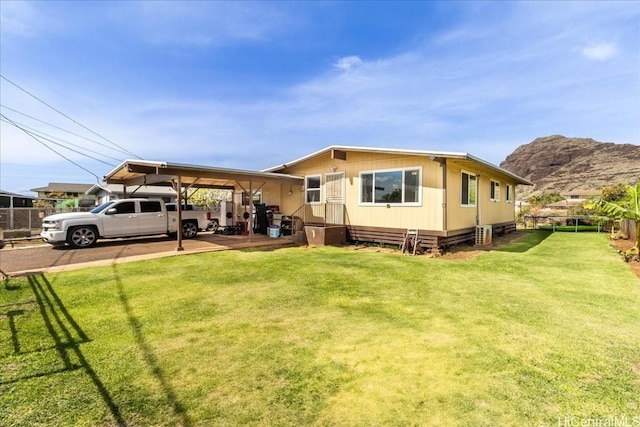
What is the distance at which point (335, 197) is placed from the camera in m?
12.9

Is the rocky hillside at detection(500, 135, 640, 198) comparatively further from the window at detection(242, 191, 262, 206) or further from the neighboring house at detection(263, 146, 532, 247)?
the window at detection(242, 191, 262, 206)

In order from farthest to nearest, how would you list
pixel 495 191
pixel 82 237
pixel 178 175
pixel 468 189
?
pixel 495 191, pixel 468 189, pixel 82 237, pixel 178 175

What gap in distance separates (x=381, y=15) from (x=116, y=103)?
17586 millimetres

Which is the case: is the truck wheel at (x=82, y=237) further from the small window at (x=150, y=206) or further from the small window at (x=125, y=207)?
the small window at (x=150, y=206)

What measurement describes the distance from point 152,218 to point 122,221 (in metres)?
1.04

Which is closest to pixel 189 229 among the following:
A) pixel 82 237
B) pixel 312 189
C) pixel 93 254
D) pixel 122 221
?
pixel 122 221

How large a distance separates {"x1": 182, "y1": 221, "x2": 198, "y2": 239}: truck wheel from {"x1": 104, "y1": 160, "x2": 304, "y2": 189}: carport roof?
1.90 meters

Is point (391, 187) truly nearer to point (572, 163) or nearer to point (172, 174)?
point (172, 174)

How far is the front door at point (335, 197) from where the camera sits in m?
12.6

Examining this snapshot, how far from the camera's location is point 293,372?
9.57 feet

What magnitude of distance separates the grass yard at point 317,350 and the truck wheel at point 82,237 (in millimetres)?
4733

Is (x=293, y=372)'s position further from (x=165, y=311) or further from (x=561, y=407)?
(x=165, y=311)

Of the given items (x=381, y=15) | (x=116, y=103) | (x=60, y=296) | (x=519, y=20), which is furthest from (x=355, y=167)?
(x=116, y=103)

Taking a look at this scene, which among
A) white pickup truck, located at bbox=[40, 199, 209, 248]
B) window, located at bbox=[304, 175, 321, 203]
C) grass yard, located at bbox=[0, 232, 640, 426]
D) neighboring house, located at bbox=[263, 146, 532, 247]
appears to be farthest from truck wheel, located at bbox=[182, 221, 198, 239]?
grass yard, located at bbox=[0, 232, 640, 426]
